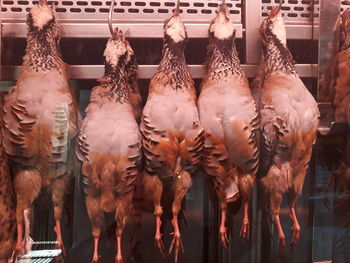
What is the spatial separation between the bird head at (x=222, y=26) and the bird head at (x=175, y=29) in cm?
10

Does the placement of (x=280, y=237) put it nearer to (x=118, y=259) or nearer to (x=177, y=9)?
(x=118, y=259)

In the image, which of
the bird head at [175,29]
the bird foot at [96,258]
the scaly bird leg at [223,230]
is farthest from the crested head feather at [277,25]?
the bird foot at [96,258]

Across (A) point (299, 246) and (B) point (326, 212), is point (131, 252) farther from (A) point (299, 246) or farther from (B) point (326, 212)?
(B) point (326, 212)

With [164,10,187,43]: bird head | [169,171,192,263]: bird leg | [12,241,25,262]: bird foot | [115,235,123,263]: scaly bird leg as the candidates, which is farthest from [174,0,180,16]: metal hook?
[12,241,25,262]: bird foot

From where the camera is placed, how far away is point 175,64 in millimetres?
1662

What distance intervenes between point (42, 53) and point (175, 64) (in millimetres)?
431

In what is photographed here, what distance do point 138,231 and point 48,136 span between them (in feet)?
1.48

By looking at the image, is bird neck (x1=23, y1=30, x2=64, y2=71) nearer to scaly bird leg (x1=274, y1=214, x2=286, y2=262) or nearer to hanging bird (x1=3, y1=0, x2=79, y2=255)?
hanging bird (x1=3, y1=0, x2=79, y2=255)

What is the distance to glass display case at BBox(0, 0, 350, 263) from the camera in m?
1.71

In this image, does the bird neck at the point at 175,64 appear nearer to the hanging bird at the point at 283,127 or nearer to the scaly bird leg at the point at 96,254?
the hanging bird at the point at 283,127

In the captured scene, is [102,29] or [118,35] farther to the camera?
[102,29]

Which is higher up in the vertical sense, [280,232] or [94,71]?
[94,71]

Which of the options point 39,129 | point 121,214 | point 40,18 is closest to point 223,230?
point 121,214

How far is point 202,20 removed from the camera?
1.83m
